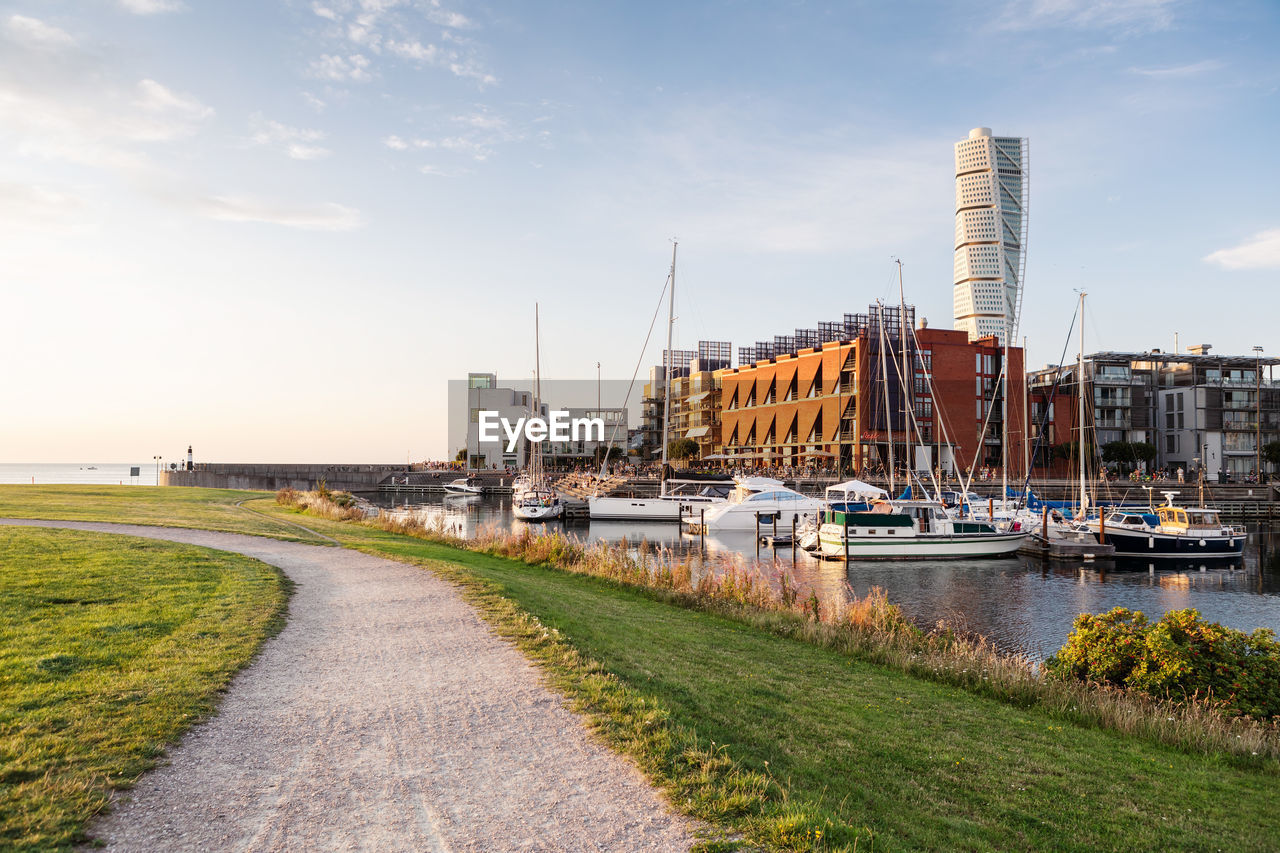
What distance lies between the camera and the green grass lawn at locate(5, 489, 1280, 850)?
6289mm

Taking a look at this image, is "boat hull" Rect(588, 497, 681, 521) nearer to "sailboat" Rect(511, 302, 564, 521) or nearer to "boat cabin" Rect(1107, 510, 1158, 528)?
"sailboat" Rect(511, 302, 564, 521)

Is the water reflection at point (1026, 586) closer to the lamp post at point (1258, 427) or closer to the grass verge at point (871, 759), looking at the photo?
the grass verge at point (871, 759)

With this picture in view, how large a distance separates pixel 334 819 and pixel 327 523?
3180 cm

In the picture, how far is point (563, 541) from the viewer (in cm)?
2872

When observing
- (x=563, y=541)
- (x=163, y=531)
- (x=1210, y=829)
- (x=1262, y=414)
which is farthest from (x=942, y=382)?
(x=1210, y=829)

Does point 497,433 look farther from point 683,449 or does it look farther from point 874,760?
point 874,760

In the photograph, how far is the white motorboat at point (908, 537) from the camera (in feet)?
124

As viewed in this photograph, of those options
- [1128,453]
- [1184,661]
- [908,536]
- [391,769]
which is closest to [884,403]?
[1128,453]

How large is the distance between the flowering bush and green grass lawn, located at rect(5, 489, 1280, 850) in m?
2.09

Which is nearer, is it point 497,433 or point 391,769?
point 391,769

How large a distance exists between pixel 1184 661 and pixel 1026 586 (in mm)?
21030

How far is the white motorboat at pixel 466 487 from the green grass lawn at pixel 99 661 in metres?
81.1

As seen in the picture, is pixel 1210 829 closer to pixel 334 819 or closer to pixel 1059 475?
pixel 334 819

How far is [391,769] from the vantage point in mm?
6570
